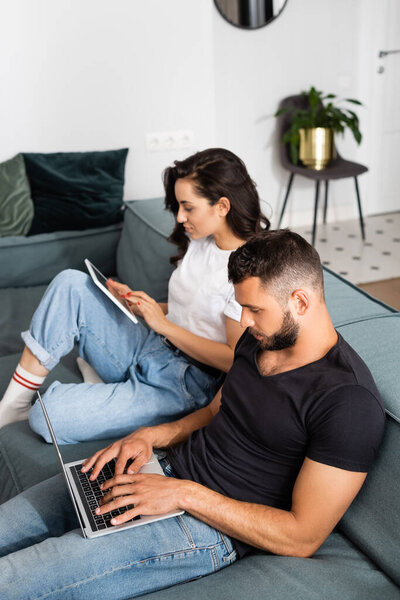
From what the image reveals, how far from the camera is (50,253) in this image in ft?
9.08

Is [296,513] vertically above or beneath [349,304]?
beneath

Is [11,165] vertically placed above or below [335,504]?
above

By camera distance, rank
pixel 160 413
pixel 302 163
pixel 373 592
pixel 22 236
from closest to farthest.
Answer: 1. pixel 373 592
2. pixel 160 413
3. pixel 22 236
4. pixel 302 163

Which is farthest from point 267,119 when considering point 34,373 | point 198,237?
point 34,373

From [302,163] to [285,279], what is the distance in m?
3.03

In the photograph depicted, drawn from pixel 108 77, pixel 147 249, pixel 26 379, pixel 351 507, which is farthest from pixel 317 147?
pixel 351 507

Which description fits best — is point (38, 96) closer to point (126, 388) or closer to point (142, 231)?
point (142, 231)

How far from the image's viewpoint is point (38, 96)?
2.90 m

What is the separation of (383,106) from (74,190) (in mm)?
2512

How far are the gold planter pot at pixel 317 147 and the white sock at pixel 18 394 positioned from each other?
2.65 metres

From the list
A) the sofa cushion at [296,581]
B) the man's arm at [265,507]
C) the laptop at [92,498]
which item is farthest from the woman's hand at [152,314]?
the sofa cushion at [296,581]

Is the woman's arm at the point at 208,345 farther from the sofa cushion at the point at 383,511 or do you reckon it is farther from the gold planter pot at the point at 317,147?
the gold planter pot at the point at 317,147

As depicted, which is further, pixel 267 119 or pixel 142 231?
pixel 267 119

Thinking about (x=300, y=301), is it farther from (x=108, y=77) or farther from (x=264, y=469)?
(x=108, y=77)
